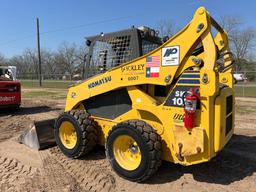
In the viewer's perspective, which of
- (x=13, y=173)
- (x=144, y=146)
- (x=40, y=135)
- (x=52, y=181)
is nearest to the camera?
(x=144, y=146)

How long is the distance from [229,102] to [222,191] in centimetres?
147

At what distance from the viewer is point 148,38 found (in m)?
5.33

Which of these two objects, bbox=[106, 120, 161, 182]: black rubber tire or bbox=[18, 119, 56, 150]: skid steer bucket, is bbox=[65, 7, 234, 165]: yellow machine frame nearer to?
bbox=[106, 120, 161, 182]: black rubber tire

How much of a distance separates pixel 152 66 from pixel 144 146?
120 cm

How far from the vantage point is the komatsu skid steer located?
407 centimetres

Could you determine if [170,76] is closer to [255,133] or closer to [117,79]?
[117,79]

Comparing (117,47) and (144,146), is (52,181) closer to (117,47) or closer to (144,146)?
(144,146)

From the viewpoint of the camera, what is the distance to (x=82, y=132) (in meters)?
5.39

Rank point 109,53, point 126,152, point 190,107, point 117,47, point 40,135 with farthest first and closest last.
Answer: point 40,135
point 109,53
point 117,47
point 126,152
point 190,107

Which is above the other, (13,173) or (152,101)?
(152,101)

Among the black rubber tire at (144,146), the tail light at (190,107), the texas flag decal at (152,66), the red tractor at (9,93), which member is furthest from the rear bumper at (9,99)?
the tail light at (190,107)

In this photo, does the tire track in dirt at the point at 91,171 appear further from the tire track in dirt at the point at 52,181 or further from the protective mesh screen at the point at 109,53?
the protective mesh screen at the point at 109,53

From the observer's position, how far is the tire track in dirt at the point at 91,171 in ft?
14.8

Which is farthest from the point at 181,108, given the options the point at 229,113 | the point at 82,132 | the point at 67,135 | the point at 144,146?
the point at 67,135
